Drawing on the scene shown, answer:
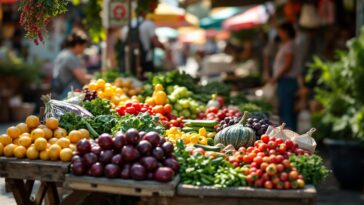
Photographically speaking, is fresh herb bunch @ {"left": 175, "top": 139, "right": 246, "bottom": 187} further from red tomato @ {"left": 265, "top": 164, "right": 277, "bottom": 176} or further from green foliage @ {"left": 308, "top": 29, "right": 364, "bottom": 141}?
green foliage @ {"left": 308, "top": 29, "right": 364, "bottom": 141}

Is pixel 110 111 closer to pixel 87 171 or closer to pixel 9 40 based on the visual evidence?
pixel 87 171

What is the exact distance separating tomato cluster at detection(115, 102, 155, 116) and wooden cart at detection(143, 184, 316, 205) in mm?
1915

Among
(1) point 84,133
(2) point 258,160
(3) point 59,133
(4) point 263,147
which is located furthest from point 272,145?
(3) point 59,133

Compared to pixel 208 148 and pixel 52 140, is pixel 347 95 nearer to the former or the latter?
pixel 208 148

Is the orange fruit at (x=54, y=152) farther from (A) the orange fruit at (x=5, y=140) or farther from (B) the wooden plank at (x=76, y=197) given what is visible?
(A) the orange fruit at (x=5, y=140)

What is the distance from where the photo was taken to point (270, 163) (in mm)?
4543

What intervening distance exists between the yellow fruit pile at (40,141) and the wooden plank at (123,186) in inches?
12.3

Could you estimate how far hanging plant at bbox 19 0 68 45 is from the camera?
16.5 feet

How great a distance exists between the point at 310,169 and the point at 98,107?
222 cm

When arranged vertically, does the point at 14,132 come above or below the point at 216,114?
above

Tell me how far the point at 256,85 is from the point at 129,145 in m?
10.7

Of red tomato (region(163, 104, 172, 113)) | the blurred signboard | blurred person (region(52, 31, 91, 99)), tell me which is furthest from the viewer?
the blurred signboard

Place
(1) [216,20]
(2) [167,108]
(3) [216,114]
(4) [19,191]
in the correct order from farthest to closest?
1. (1) [216,20]
2. (3) [216,114]
3. (2) [167,108]
4. (4) [19,191]

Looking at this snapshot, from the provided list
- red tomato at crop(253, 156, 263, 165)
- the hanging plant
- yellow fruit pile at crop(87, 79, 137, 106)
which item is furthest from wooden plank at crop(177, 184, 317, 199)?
yellow fruit pile at crop(87, 79, 137, 106)
